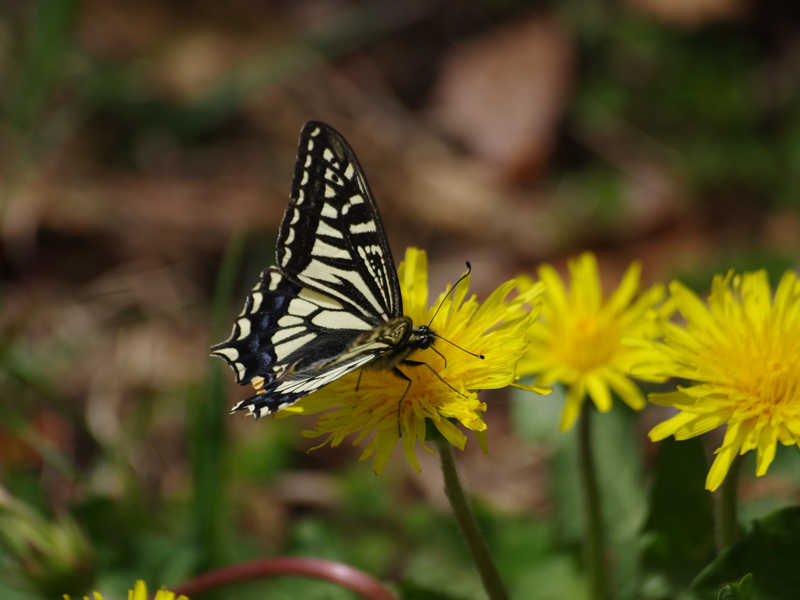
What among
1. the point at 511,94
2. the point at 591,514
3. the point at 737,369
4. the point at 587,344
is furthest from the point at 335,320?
the point at 511,94

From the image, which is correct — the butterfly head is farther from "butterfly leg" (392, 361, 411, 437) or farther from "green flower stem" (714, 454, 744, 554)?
"green flower stem" (714, 454, 744, 554)

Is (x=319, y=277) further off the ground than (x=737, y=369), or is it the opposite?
(x=319, y=277)

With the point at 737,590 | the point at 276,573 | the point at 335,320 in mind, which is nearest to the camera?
the point at 737,590

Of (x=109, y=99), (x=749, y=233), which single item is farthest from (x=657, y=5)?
(x=109, y=99)

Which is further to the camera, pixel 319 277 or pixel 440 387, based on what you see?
pixel 319 277

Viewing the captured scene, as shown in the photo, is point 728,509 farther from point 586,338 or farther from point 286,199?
point 286,199

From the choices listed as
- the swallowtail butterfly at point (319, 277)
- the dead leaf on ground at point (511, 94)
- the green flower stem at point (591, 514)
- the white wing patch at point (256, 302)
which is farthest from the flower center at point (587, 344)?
the dead leaf on ground at point (511, 94)
